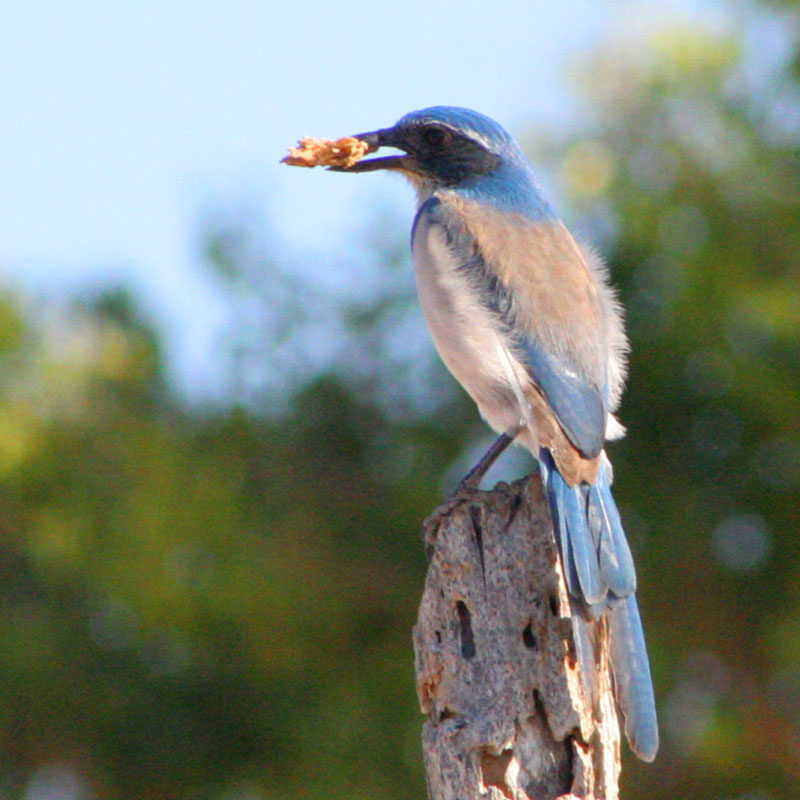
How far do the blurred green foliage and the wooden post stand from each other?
3447 millimetres

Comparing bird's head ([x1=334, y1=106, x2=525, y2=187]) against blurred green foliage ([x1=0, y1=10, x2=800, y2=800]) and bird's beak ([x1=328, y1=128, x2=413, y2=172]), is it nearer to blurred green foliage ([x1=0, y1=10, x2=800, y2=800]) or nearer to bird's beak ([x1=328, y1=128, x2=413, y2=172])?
bird's beak ([x1=328, y1=128, x2=413, y2=172])

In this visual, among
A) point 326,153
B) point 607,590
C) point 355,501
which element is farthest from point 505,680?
point 355,501

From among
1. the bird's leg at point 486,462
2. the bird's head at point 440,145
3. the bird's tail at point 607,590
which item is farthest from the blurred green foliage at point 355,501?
the bird's tail at point 607,590

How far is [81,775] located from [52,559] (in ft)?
4.11

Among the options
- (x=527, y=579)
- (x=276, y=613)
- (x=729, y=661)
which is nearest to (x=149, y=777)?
(x=276, y=613)

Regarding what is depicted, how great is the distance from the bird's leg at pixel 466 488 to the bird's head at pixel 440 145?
125cm

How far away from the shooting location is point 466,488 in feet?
14.1

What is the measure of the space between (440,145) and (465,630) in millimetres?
2481

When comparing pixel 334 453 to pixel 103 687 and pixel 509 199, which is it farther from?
pixel 509 199

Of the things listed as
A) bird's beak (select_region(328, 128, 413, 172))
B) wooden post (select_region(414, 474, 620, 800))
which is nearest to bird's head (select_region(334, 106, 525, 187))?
bird's beak (select_region(328, 128, 413, 172))

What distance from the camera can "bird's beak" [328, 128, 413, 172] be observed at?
17.9ft

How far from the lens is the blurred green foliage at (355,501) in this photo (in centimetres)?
712

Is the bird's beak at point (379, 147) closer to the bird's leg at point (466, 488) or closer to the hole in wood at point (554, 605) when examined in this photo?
the bird's leg at point (466, 488)

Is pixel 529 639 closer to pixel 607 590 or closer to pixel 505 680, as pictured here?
pixel 505 680
